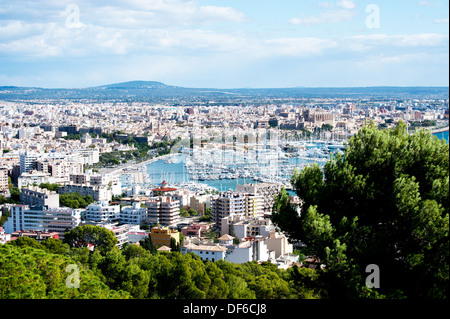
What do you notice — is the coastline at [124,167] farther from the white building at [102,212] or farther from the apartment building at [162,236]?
the apartment building at [162,236]

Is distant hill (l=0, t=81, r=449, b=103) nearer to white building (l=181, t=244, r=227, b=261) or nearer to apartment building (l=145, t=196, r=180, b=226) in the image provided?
apartment building (l=145, t=196, r=180, b=226)

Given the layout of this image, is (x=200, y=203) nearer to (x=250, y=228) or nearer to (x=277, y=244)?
(x=250, y=228)

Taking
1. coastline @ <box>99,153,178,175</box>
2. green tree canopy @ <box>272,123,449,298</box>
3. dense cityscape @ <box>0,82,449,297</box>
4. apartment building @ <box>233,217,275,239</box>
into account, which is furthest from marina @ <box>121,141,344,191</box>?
green tree canopy @ <box>272,123,449,298</box>

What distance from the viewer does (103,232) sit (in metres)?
6.79

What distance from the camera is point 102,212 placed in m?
8.45

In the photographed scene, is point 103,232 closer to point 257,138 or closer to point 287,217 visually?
point 287,217

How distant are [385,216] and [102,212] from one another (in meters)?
6.79

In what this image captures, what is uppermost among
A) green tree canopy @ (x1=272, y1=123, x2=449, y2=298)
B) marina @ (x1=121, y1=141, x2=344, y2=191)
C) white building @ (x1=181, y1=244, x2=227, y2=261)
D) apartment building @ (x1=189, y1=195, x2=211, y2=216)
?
green tree canopy @ (x1=272, y1=123, x2=449, y2=298)

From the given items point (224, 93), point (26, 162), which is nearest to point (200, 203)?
point (26, 162)

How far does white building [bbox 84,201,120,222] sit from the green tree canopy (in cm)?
654

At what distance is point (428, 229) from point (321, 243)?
32 cm

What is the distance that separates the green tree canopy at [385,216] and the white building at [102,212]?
257 inches

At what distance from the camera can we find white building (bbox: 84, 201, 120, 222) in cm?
838

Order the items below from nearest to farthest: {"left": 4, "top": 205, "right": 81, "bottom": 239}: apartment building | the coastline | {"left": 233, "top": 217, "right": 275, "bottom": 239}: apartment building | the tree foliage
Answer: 1. the tree foliage
2. {"left": 233, "top": 217, "right": 275, "bottom": 239}: apartment building
3. {"left": 4, "top": 205, "right": 81, "bottom": 239}: apartment building
4. the coastline
